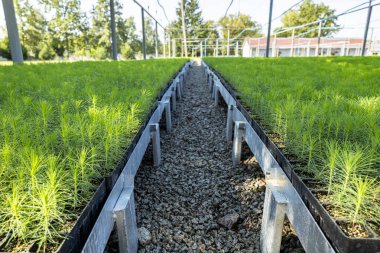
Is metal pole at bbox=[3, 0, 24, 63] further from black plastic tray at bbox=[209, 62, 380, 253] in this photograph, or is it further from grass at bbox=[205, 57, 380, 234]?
black plastic tray at bbox=[209, 62, 380, 253]

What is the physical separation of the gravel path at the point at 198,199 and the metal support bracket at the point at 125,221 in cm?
33

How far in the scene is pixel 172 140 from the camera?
3.99 metres

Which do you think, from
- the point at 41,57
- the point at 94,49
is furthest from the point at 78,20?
the point at 41,57

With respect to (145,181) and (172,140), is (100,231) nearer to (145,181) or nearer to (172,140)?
(145,181)

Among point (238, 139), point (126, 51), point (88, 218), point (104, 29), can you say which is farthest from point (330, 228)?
point (104, 29)

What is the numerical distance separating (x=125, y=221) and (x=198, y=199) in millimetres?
1112

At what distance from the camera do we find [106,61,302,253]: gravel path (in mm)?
1933

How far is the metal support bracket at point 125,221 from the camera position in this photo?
1435mm

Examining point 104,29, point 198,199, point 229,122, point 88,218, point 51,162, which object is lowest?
point 198,199

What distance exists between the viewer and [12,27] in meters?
8.70

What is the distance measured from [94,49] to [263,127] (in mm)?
49555

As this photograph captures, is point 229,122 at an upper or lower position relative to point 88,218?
lower

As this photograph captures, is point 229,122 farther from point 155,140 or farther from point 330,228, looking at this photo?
point 330,228

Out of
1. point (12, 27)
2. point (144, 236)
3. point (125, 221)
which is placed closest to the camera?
point (125, 221)
